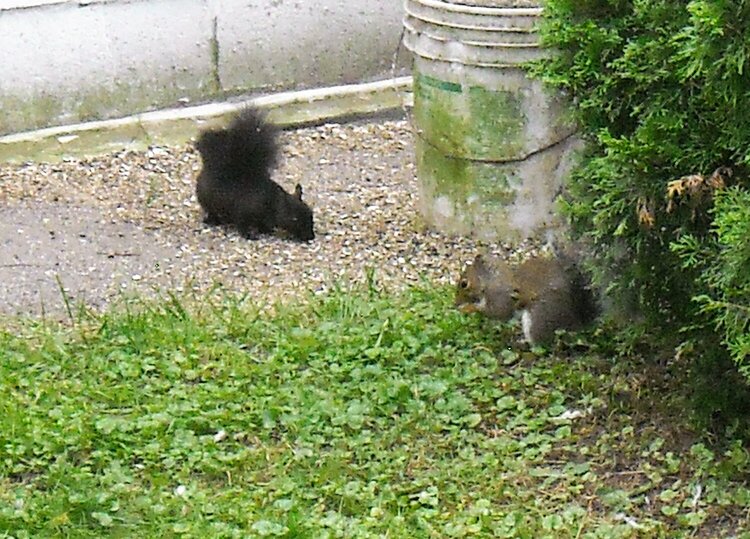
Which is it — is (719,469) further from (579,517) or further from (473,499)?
(473,499)

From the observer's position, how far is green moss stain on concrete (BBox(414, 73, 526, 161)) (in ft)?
18.0

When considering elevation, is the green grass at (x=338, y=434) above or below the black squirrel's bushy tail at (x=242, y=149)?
below

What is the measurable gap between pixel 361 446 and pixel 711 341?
1.05m

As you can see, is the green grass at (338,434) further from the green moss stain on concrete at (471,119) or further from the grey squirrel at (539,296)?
the green moss stain on concrete at (471,119)

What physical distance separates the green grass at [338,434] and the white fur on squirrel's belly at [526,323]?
63mm

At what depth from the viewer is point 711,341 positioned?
3.80 meters

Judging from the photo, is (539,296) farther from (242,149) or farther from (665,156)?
(242,149)

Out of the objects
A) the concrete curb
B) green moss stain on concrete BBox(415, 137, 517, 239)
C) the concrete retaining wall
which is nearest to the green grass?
green moss stain on concrete BBox(415, 137, 517, 239)

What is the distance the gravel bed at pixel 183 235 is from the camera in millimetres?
5512

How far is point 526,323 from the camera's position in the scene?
4.67m

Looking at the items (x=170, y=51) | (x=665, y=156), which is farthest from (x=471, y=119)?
(x=170, y=51)

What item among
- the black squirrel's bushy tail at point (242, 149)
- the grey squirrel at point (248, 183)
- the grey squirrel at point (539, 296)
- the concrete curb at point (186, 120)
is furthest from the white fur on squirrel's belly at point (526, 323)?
the concrete curb at point (186, 120)

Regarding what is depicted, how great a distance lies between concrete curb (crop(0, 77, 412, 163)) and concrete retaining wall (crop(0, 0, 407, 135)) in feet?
0.38

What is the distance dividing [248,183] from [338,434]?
2044 mm
